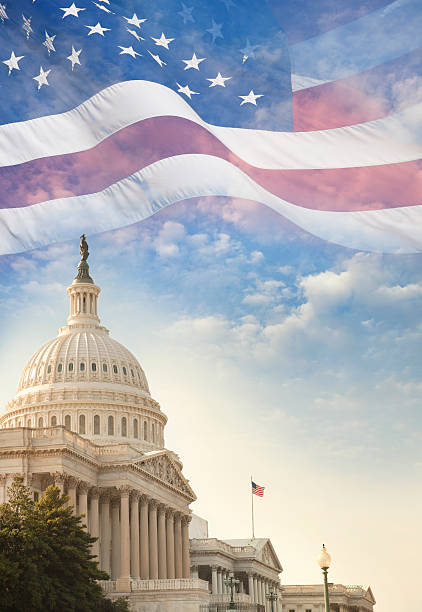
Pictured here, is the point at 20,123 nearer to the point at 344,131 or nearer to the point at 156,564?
the point at 344,131

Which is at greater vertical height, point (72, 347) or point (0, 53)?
point (72, 347)

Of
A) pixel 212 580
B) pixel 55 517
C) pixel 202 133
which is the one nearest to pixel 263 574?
pixel 212 580

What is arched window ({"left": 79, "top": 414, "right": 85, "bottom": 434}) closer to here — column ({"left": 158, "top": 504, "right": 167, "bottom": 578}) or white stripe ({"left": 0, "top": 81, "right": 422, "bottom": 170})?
column ({"left": 158, "top": 504, "right": 167, "bottom": 578})

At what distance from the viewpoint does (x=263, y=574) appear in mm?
147250

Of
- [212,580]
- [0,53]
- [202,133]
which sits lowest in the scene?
[212,580]

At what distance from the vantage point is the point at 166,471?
106 meters

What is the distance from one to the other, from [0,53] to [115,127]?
4695mm

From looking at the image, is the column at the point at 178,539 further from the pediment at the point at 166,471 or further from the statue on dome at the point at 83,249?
the statue on dome at the point at 83,249

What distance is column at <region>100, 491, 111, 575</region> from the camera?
299ft

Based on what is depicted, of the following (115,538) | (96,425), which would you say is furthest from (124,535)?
(96,425)

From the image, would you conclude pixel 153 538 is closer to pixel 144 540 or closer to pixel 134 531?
pixel 144 540

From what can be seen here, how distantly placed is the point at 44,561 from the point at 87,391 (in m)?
68.7

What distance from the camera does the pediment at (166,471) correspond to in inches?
3867

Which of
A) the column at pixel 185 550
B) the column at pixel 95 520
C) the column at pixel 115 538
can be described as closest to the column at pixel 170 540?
the column at pixel 185 550
